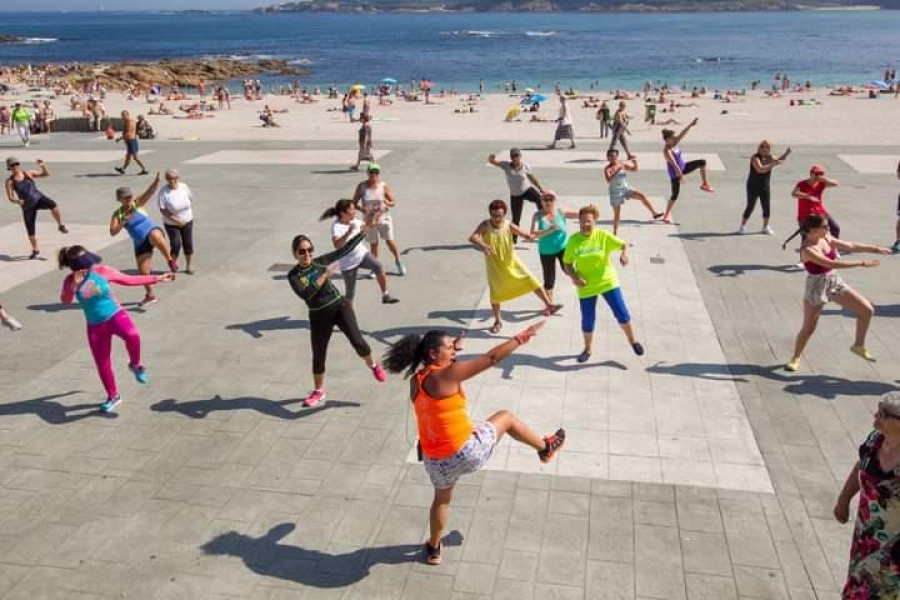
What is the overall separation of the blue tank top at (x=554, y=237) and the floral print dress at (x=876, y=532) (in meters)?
6.00

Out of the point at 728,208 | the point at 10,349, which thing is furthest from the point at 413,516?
the point at 728,208

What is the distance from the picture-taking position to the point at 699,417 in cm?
718

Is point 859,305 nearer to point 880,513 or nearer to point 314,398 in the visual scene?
point 880,513

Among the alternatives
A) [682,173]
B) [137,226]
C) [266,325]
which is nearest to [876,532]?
[266,325]

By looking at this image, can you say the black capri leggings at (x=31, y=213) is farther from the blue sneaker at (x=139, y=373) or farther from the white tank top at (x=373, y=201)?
the blue sneaker at (x=139, y=373)

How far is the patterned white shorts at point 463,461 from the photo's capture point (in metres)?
4.93

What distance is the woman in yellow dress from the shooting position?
28.5ft

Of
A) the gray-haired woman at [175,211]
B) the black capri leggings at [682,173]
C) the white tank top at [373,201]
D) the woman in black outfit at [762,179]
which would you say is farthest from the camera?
the black capri leggings at [682,173]

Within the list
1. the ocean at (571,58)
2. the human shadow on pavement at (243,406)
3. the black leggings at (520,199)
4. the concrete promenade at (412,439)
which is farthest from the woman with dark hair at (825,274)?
the ocean at (571,58)

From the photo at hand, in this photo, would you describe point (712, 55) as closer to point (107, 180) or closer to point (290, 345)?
point (107, 180)

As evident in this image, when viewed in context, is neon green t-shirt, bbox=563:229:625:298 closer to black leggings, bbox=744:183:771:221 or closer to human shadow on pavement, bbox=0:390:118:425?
human shadow on pavement, bbox=0:390:118:425

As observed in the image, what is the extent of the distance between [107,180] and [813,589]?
19.8 m

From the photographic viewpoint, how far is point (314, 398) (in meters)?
7.65

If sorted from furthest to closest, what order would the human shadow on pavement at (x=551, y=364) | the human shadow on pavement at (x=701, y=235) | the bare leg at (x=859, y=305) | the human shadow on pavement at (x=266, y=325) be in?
the human shadow on pavement at (x=701, y=235), the human shadow on pavement at (x=266, y=325), the human shadow on pavement at (x=551, y=364), the bare leg at (x=859, y=305)
